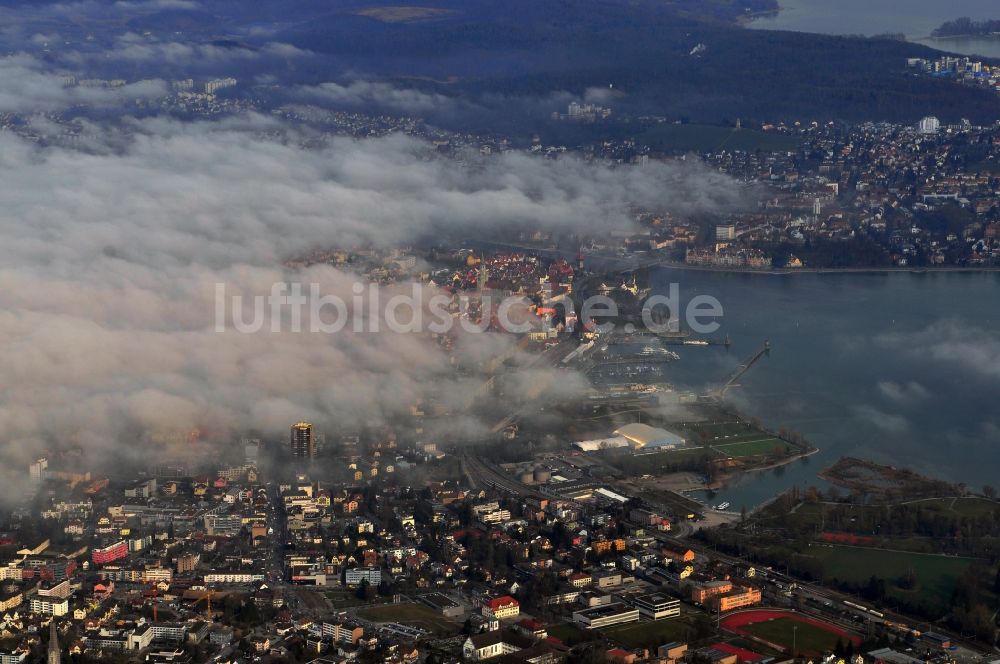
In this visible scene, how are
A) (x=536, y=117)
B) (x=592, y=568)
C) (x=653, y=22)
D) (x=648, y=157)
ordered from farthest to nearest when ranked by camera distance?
(x=653, y=22)
(x=536, y=117)
(x=648, y=157)
(x=592, y=568)

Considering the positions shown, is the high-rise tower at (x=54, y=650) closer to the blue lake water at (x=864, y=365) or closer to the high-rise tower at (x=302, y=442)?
the high-rise tower at (x=302, y=442)

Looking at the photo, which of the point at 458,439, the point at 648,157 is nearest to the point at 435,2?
the point at 648,157

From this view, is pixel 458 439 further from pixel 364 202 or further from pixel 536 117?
pixel 536 117

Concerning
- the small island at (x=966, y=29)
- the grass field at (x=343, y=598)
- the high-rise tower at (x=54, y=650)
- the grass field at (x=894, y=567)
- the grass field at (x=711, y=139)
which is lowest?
the grass field at (x=343, y=598)

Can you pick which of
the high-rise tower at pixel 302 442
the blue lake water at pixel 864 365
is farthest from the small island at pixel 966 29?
the high-rise tower at pixel 302 442

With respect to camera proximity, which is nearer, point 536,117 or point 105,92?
point 105,92

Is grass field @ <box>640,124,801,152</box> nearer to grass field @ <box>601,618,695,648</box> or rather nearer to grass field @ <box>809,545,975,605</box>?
grass field @ <box>809,545,975,605</box>

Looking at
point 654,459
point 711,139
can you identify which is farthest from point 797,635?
point 711,139
